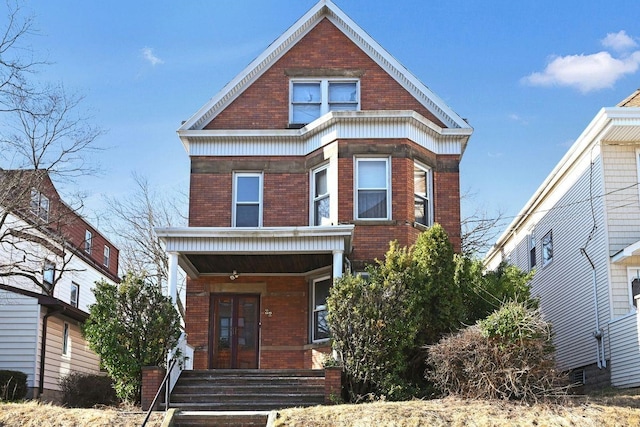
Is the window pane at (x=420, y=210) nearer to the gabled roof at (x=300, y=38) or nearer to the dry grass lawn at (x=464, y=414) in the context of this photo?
the gabled roof at (x=300, y=38)

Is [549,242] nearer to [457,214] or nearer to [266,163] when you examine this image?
[457,214]

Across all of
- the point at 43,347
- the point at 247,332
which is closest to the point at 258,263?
the point at 247,332

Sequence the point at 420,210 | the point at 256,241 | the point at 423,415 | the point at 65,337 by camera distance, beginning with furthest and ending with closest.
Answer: the point at 65,337 < the point at 420,210 < the point at 256,241 < the point at 423,415

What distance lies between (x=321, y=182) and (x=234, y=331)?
436 centimetres

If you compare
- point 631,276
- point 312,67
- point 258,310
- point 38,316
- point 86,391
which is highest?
point 312,67

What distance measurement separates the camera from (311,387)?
52.6 ft

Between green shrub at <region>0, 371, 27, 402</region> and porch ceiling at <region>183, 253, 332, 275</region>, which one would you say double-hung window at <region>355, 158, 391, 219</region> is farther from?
green shrub at <region>0, 371, 27, 402</region>

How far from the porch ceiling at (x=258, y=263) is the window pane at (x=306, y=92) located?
478 centimetres

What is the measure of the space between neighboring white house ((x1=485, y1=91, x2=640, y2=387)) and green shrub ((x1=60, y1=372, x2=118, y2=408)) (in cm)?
1049

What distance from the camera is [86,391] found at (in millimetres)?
19422

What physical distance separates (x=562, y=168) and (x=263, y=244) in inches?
346

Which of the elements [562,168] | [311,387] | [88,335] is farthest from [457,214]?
[88,335]

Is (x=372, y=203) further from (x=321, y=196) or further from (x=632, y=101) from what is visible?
(x=632, y=101)

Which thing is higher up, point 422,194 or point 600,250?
point 422,194
